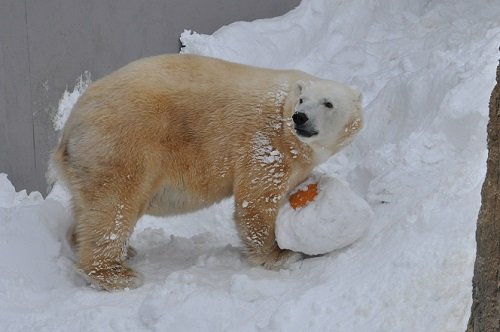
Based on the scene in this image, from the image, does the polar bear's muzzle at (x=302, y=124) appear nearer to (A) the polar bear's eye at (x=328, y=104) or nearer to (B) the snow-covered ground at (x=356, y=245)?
(A) the polar bear's eye at (x=328, y=104)

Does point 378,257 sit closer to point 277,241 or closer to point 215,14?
point 277,241

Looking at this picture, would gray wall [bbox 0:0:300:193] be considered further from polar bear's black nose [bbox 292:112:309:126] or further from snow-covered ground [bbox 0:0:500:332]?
polar bear's black nose [bbox 292:112:309:126]

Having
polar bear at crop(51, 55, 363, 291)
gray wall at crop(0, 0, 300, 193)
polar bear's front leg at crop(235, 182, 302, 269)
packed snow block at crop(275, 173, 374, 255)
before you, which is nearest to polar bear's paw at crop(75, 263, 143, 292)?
polar bear at crop(51, 55, 363, 291)

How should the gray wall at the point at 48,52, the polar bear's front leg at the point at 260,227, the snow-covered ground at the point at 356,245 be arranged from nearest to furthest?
the snow-covered ground at the point at 356,245 < the polar bear's front leg at the point at 260,227 < the gray wall at the point at 48,52

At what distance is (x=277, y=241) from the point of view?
5.10m

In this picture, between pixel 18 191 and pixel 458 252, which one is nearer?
pixel 458 252

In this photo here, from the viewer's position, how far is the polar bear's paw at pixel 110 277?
4941mm

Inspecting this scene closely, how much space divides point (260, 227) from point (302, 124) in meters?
0.66

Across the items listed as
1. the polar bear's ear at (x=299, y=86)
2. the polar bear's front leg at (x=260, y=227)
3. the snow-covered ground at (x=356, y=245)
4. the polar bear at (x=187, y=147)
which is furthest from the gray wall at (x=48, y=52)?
the polar bear's ear at (x=299, y=86)

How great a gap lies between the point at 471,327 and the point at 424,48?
198 inches

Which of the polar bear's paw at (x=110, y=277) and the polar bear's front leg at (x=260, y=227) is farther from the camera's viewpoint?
the polar bear's front leg at (x=260, y=227)

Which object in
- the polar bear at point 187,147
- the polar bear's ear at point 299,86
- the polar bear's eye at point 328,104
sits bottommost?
the polar bear at point 187,147

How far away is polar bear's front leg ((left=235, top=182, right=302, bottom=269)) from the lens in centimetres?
507

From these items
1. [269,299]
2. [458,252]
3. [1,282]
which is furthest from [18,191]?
[458,252]
